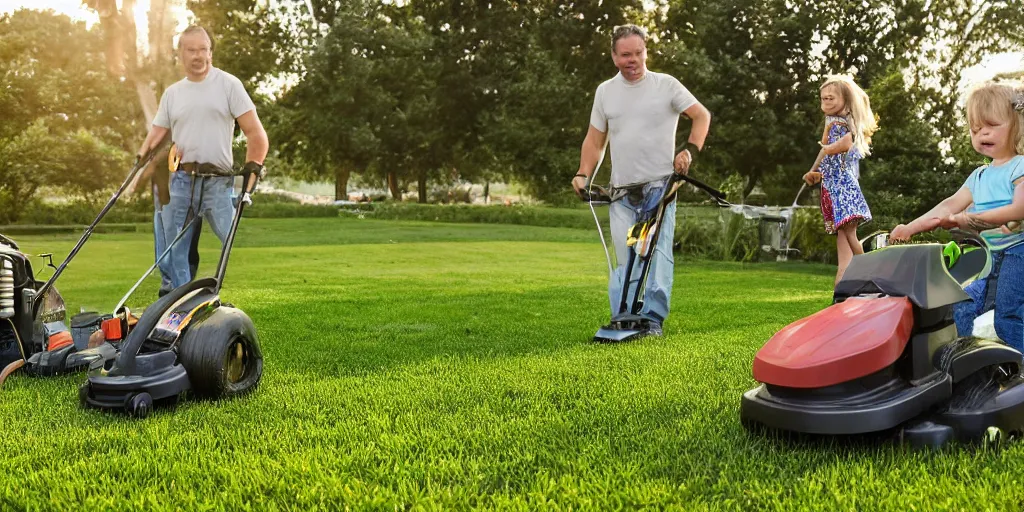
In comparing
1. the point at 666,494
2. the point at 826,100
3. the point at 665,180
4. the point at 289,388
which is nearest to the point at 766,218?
the point at 826,100

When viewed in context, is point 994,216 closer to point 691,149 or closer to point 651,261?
point 691,149

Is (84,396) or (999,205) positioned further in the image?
(84,396)

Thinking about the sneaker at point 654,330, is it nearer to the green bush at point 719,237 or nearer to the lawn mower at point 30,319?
the lawn mower at point 30,319

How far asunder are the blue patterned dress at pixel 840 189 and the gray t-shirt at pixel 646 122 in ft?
3.70

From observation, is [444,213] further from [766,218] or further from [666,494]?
[666,494]

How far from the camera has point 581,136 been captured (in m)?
24.5

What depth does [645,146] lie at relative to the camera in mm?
4883

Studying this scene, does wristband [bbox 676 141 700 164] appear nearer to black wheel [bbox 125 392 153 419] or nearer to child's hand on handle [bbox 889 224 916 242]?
child's hand on handle [bbox 889 224 916 242]

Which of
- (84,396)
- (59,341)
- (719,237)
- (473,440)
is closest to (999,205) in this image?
(473,440)

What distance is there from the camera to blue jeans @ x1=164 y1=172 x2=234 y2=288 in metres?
4.38

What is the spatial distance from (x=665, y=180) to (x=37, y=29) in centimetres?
2265

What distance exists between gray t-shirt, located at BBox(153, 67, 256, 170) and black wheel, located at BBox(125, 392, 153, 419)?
1.72m

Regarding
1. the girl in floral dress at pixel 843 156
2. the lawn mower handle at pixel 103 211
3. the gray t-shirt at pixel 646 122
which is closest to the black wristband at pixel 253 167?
the lawn mower handle at pixel 103 211

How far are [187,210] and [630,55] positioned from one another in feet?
8.54
